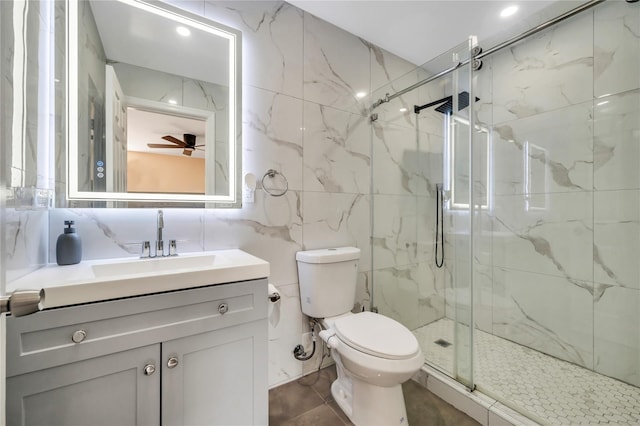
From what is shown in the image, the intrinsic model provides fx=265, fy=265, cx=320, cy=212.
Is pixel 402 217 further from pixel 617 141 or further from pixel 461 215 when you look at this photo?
pixel 617 141

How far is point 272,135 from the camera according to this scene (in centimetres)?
160

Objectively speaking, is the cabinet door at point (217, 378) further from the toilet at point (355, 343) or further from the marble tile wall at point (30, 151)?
the marble tile wall at point (30, 151)

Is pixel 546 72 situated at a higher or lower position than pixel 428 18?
lower

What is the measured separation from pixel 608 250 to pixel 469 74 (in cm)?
137

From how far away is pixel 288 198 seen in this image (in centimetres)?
165

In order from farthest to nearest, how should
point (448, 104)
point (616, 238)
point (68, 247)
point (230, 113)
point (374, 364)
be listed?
point (448, 104) → point (616, 238) → point (230, 113) → point (374, 364) → point (68, 247)

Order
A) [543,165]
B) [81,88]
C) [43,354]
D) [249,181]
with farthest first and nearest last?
[543,165], [249,181], [81,88], [43,354]

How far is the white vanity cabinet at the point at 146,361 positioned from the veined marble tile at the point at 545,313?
6.35 ft

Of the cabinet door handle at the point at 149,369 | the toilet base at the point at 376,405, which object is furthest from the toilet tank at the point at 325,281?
the cabinet door handle at the point at 149,369

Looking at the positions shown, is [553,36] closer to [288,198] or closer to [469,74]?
[469,74]

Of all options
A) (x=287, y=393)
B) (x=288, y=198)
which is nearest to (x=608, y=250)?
(x=288, y=198)

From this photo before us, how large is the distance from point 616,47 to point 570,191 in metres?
0.86

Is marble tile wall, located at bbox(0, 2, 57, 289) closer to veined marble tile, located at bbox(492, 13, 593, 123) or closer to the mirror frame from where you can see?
the mirror frame

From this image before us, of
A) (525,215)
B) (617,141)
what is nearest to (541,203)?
(525,215)
